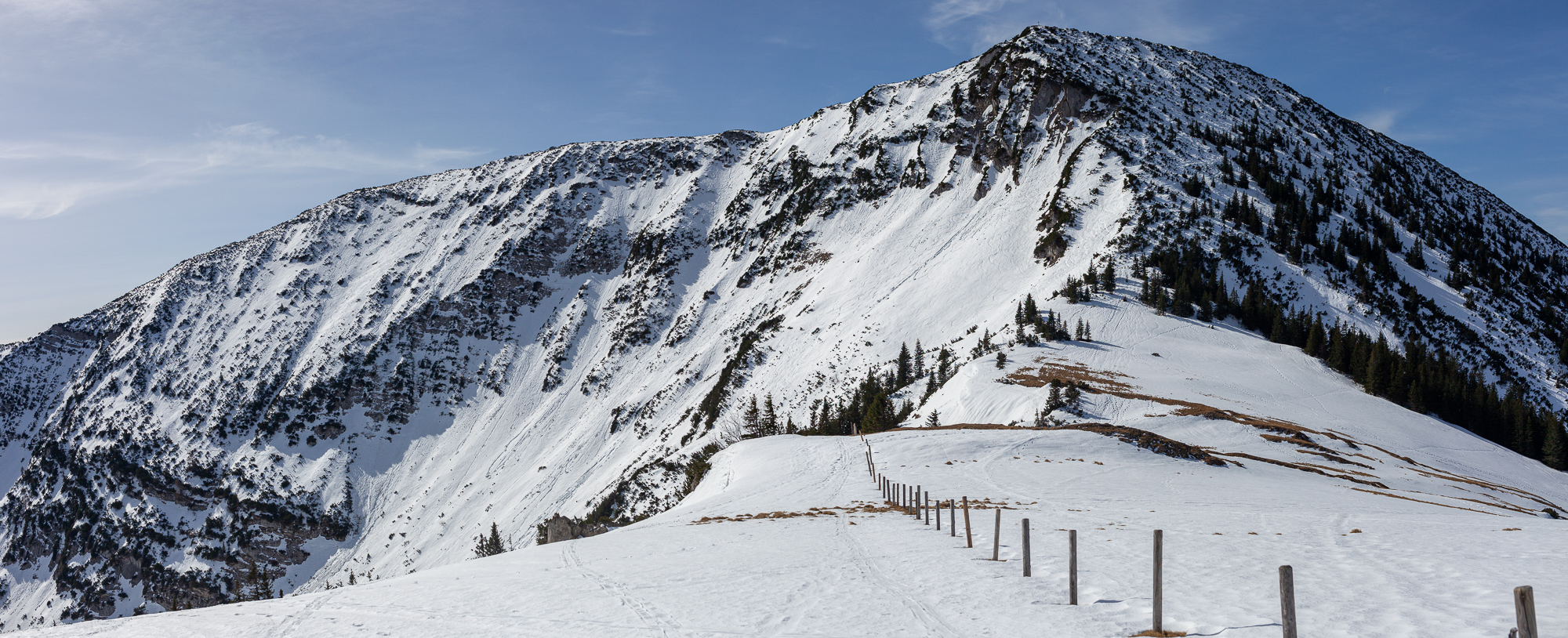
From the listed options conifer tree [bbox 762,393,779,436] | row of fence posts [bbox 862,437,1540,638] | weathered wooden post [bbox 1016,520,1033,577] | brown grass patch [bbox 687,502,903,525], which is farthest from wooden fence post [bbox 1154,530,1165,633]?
conifer tree [bbox 762,393,779,436]

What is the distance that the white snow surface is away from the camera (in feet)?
38.1

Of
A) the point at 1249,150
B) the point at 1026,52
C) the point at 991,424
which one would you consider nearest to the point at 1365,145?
the point at 1249,150

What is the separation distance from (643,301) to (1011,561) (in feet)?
422

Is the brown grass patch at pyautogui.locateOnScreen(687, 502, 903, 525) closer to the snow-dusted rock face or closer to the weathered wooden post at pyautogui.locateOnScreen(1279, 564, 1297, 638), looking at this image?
the weathered wooden post at pyautogui.locateOnScreen(1279, 564, 1297, 638)

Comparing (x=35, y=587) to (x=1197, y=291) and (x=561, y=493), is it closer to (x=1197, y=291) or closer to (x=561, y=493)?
(x=561, y=493)

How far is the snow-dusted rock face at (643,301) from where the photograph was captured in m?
85.7

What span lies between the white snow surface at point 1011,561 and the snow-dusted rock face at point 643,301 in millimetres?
31519

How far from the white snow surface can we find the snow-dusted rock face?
103ft

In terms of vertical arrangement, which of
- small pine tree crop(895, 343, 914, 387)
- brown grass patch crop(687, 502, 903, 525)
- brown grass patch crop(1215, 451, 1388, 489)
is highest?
small pine tree crop(895, 343, 914, 387)

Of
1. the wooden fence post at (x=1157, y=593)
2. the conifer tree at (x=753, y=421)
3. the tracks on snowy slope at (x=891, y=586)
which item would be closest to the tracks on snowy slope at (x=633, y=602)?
the tracks on snowy slope at (x=891, y=586)

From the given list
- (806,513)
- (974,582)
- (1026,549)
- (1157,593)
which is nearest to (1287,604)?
(1157,593)

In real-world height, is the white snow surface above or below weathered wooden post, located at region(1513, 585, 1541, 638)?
below

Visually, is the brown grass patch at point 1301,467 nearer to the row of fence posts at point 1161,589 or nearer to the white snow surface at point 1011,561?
the white snow surface at point 1011,561

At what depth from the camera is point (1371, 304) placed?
77.3 m
